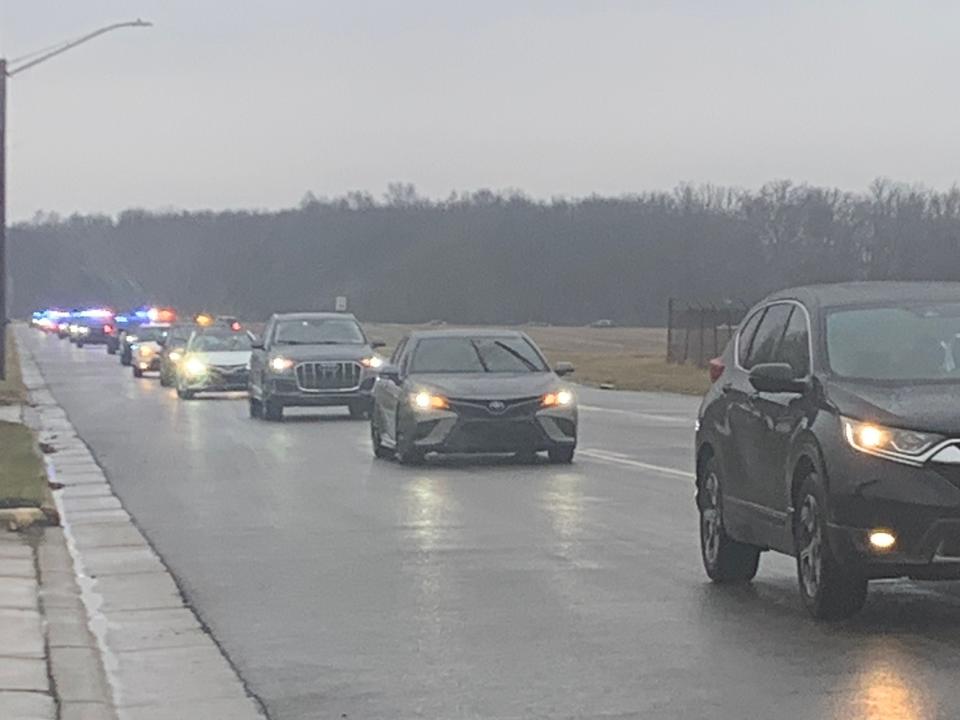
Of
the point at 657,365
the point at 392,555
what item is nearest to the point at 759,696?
the point at 392,555

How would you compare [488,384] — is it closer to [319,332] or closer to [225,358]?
[319,332]

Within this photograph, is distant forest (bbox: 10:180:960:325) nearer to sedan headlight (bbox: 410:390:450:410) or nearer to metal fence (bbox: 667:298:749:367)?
metal fence (bbox: 667:298:749:367)

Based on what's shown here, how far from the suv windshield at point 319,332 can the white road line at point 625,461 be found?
373 inches

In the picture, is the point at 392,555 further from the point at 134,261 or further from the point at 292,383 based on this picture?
the point at 134,261

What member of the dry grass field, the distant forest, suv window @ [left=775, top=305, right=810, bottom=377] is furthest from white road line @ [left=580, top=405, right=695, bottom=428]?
the distant forest

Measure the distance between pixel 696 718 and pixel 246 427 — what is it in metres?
23.1

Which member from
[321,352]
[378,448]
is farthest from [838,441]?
[321,352]

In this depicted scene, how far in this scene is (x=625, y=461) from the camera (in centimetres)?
2239

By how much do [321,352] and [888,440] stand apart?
22770 mm

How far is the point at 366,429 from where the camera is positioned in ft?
96.6

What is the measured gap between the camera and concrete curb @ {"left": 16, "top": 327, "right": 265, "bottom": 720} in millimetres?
8727

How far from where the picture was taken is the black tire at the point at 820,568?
10.1 m

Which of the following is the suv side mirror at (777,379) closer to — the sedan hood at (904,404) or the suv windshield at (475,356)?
the sedan hood at (904,404)

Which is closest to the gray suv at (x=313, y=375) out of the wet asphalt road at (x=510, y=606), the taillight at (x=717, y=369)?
the wet asphalt road at (x=510, y=606)
